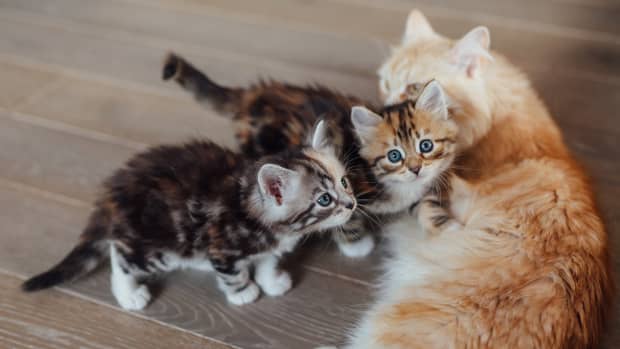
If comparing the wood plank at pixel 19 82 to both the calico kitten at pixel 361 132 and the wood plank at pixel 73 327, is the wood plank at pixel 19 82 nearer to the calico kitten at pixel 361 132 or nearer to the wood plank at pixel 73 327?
the calico kitten at pixel 361 132

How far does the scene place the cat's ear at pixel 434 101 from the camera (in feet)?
5.39

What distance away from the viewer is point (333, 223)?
164 cm

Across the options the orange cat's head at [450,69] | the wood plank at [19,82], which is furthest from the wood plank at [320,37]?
the orange cat's head at [450,69]

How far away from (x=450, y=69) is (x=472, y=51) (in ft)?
→ 0.27

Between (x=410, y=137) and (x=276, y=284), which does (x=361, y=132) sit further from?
(x=276, y=284)

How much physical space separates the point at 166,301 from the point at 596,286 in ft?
3.83

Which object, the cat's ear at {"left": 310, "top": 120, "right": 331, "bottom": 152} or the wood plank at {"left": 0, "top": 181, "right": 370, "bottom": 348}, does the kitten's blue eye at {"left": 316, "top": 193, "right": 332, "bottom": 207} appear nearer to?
the cat's ear at {"left": 310, "top": 120, "right": 331, "bottom": 152}

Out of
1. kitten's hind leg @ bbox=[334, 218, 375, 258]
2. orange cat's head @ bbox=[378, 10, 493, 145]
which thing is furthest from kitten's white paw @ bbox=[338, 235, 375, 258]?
orange cat's head @ bbox=[378, 10, 493, 145]

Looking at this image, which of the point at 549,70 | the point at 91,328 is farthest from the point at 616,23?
the point at 91,328

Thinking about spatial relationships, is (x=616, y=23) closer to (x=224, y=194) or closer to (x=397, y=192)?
(x=397, y=192)

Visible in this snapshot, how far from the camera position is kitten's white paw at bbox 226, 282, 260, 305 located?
177 cm

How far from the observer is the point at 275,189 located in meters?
1.58

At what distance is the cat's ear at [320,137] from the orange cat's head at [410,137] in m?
0.09

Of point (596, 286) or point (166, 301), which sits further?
point (166, 301)
